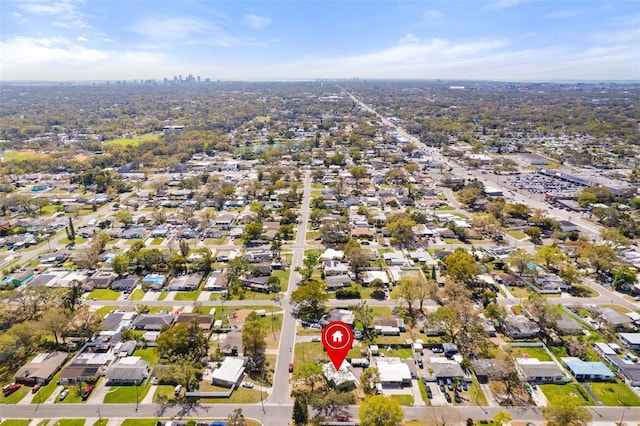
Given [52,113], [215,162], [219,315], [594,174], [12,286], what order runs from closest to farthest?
[219,315], [12,286], [594,174], [215,162], [52,113]

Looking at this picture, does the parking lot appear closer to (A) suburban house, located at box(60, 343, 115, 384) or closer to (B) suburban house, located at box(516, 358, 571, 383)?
(B) suburban house, located at box(516, 358, 571, 383)

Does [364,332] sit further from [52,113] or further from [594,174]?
[52,113]

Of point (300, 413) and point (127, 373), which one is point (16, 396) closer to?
point (127, 373)

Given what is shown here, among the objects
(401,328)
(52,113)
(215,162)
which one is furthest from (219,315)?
(52,113)

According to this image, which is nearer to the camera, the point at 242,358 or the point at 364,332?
the point at 242,358

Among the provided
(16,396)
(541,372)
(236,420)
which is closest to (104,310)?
(16,396)

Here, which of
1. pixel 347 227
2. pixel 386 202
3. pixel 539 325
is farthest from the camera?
pixel 386 202
